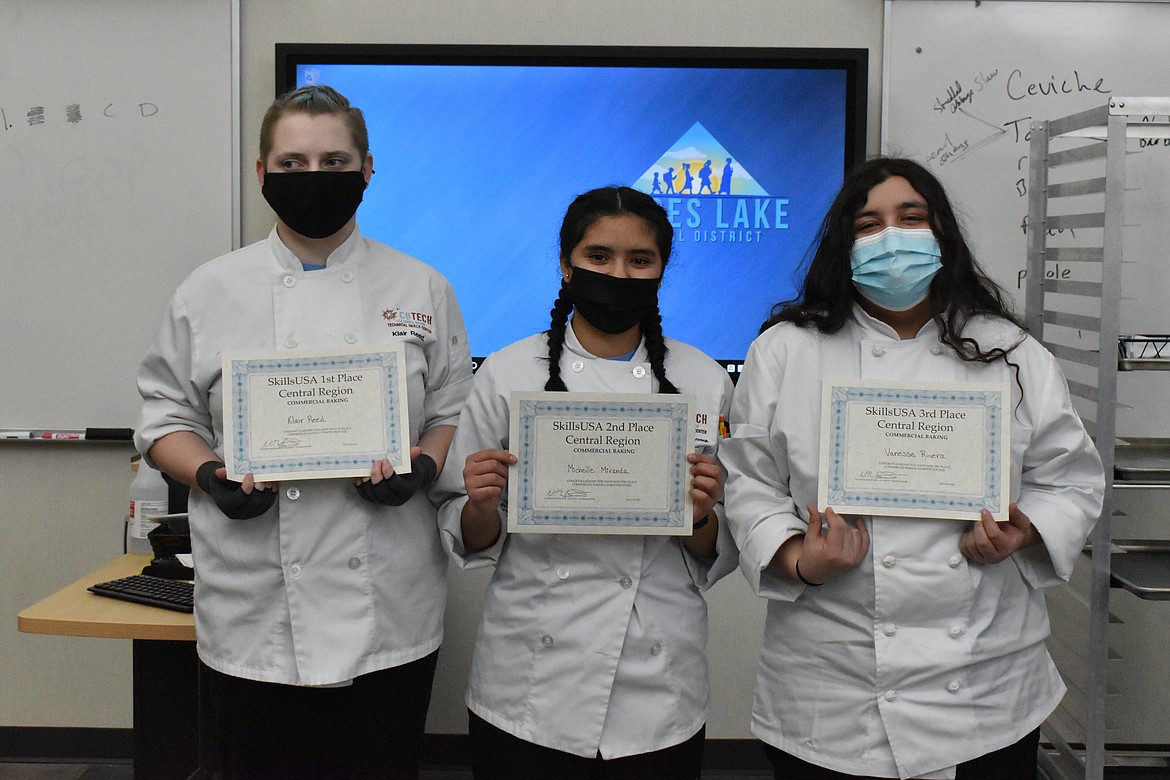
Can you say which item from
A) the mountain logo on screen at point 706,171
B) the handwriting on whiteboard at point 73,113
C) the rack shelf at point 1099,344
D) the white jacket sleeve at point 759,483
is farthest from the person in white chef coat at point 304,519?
the rack shelf at point 1099,344

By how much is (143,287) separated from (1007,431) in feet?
8.46

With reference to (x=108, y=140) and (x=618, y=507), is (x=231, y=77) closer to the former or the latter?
(x=108, y=140)

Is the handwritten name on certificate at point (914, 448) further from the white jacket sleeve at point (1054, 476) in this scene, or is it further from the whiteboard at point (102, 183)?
the whiteboard at point (102, 183)

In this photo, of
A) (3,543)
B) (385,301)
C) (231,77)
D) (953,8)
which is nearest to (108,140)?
(231,77)

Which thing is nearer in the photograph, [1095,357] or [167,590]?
[167,590]

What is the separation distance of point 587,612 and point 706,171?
1.77m

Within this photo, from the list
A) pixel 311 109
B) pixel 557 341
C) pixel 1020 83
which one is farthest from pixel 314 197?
pixel 1020 83

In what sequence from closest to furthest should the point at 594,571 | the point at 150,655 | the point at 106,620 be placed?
the point at 594,571, the point at 106,620, the point at 150,655

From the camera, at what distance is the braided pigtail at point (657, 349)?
167 centimetres

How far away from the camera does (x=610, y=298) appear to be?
1626 mm

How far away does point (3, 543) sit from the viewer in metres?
3.17
